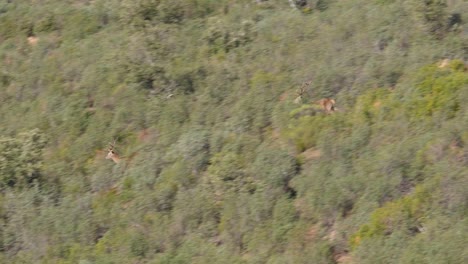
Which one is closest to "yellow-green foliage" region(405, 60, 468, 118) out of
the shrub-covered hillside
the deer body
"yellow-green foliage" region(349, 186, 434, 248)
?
the shrub-covered hillside

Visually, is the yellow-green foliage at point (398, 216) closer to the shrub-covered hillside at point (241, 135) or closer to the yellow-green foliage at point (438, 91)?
the shrub-covered hillside at point (241, 135)

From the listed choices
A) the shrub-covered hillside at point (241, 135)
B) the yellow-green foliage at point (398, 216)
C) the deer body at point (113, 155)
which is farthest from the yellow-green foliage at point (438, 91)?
the deer body at point (113, 155)

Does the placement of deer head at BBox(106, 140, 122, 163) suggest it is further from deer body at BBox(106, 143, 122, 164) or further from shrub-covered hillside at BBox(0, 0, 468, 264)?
shrub-covered hillside at BBox(0, 0, 468, 264)

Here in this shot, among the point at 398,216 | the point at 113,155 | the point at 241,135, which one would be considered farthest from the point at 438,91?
the point at 113,155

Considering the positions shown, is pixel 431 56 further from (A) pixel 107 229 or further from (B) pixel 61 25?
(B) pixel 61 25

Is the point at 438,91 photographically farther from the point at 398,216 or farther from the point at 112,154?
the point at 112,154

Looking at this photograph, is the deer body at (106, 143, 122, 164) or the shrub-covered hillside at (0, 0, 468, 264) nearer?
the shrub-covered hillside at (0, 0, 468, 264)

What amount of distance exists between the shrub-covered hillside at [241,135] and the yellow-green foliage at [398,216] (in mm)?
23

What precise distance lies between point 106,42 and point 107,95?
2.58 metres

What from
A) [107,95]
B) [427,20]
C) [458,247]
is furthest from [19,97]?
[458,247]

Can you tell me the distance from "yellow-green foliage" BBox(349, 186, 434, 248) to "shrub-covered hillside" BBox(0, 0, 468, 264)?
23mm

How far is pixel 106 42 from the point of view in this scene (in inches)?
918

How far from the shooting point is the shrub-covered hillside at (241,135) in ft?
49.9

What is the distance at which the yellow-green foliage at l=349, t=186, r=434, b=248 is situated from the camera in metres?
14.3
